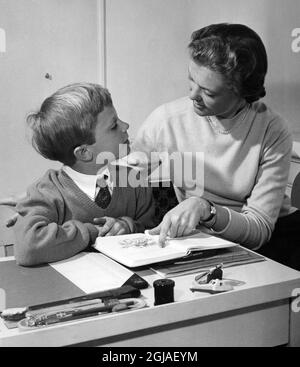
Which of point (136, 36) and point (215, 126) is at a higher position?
point (136, 36)

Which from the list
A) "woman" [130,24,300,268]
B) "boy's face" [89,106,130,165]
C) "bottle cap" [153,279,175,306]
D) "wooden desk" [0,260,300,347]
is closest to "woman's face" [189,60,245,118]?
"woman" [130,24,300,268]

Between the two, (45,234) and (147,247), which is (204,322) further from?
(45,234)

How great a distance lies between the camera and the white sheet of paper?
1.03 meters

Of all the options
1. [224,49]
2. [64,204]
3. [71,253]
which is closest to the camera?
[71,253]

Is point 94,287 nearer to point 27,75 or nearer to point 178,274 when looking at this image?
point 178,274

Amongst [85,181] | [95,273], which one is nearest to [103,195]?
[85,181]

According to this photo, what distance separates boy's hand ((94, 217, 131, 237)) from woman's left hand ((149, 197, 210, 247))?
8cm

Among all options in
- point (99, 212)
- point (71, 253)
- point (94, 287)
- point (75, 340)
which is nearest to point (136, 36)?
point (99, 212)

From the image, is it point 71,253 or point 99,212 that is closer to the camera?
point 71,253

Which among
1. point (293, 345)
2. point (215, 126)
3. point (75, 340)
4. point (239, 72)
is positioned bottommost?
point (293, 345)

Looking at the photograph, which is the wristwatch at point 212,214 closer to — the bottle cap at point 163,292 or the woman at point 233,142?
the woman at point 233,142

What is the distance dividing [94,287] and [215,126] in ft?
2.25

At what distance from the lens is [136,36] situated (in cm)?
221

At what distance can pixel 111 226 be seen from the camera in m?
1.28
